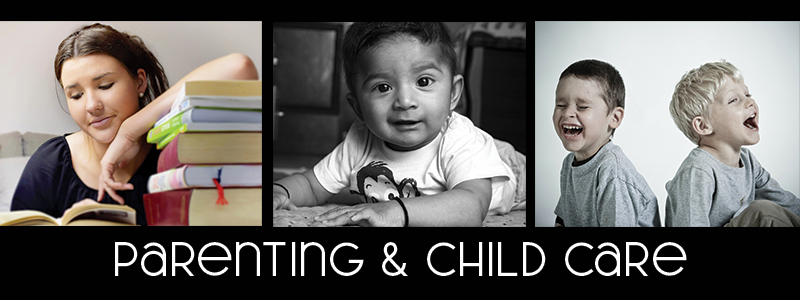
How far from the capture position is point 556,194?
2.17m

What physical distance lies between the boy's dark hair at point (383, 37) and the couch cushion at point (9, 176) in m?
1.16

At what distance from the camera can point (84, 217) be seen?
206cm

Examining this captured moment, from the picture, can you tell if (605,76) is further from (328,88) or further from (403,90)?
(328,88)

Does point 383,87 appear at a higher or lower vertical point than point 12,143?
higher

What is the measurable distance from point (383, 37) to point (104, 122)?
1000 millimetres

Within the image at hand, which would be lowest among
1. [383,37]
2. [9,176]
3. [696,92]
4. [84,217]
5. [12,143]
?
[84,217]

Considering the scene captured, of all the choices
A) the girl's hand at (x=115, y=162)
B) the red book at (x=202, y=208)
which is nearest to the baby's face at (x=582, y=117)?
the red book at (x=202, y=208)

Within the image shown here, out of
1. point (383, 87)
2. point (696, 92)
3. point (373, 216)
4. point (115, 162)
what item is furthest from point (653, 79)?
point (115, 162)

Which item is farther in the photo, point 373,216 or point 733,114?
point 733,114

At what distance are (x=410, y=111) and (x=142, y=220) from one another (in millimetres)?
1003

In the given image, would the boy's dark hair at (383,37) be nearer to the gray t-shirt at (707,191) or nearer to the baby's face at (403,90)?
the baby's face at (403,90)
